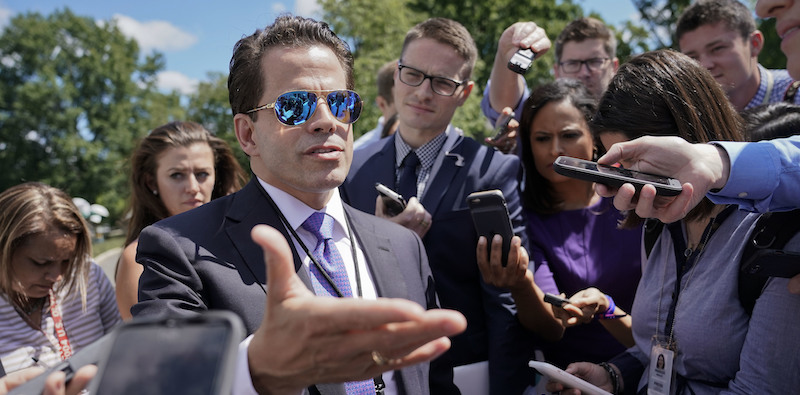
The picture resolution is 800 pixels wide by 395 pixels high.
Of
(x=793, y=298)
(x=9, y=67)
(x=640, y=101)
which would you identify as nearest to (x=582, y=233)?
(x=640, y=101)

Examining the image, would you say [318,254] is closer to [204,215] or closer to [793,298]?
[204,215]

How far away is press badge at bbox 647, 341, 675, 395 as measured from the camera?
8.10ft

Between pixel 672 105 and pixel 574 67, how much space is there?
2.81 m

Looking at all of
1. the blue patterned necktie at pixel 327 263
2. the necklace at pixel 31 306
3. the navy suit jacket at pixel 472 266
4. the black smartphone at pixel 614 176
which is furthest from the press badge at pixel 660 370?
the necklace at pixel 31 306

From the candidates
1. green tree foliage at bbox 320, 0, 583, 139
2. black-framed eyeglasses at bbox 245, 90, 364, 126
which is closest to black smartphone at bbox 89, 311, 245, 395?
black-framed eyeglasses at bbox 245, 90, 364, 126

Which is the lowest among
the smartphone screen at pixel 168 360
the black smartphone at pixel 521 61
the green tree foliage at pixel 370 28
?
the smartphone screen at pixel 168 360

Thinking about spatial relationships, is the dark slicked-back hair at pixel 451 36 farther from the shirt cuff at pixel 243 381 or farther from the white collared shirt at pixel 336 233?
the shirt cuff at pixel 243 381

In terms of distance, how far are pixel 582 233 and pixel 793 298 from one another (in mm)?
1701

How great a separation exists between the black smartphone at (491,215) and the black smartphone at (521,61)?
113cm

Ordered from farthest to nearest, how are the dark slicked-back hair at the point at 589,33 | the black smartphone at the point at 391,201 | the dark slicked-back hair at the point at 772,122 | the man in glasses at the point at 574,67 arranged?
the dark slicked-back hair at the point at 589,33 → the man in glasses at the point at 574,67 → the black smartphone at the point at 391,201 → the dark slicked-back hair at the point at 772,122

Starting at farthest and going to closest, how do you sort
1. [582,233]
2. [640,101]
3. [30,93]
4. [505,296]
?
[30,93] → [582,233] → [505,296] → [640,101]

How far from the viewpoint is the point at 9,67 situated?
147 feet

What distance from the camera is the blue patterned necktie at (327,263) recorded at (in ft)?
7.58

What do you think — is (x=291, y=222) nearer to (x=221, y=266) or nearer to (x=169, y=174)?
(x=221, y=266)
